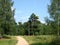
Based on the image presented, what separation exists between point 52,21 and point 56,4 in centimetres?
→ 256

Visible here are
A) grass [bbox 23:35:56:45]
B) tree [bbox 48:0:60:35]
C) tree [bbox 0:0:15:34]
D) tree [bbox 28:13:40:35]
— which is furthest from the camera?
tree [bbox 28:13:40:35]

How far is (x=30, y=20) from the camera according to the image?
11944 centimetres

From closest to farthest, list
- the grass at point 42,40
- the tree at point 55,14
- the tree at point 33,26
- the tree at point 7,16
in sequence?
the tree at point 55,14 → the grass at point 42,40 → the tree at point 7,16 → the tree at point 33,26

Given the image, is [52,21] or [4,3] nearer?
[52,21]

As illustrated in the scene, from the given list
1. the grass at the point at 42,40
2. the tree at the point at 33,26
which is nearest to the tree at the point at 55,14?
the grass at the point at 42,40

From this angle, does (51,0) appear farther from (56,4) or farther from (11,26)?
(11,26)

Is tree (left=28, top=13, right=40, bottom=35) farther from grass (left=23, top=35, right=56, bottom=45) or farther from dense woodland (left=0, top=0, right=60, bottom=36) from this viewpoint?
grass (left=23, top=35, right=56, bottom=45)

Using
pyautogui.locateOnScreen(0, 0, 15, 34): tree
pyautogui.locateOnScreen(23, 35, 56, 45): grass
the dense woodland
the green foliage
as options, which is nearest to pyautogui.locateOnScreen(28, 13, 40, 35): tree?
the dense woodland

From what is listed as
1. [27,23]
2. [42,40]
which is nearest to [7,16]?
[42,40]

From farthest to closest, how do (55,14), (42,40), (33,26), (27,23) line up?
1. (27,23)
2. (33,26)
3. (42,40)
4. (55,14)

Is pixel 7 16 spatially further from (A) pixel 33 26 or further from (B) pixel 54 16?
(A) pixel 33 26

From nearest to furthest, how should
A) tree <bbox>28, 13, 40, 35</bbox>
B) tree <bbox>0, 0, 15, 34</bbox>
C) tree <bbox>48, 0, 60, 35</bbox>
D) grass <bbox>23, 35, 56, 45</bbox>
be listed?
tree <bbox>48, 0, 60, 35</bbox> → grass <bbox>23, 35, 56, 45</bbox> → tree <bbox>0, 0, 15, 34</bbox> → tree <bbox>28, 13, 40, 35</bbox>

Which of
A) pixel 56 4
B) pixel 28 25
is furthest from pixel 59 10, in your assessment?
pixel 28 25

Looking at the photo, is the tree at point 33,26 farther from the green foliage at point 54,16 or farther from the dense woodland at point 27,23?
the green foliage at point 54,16
